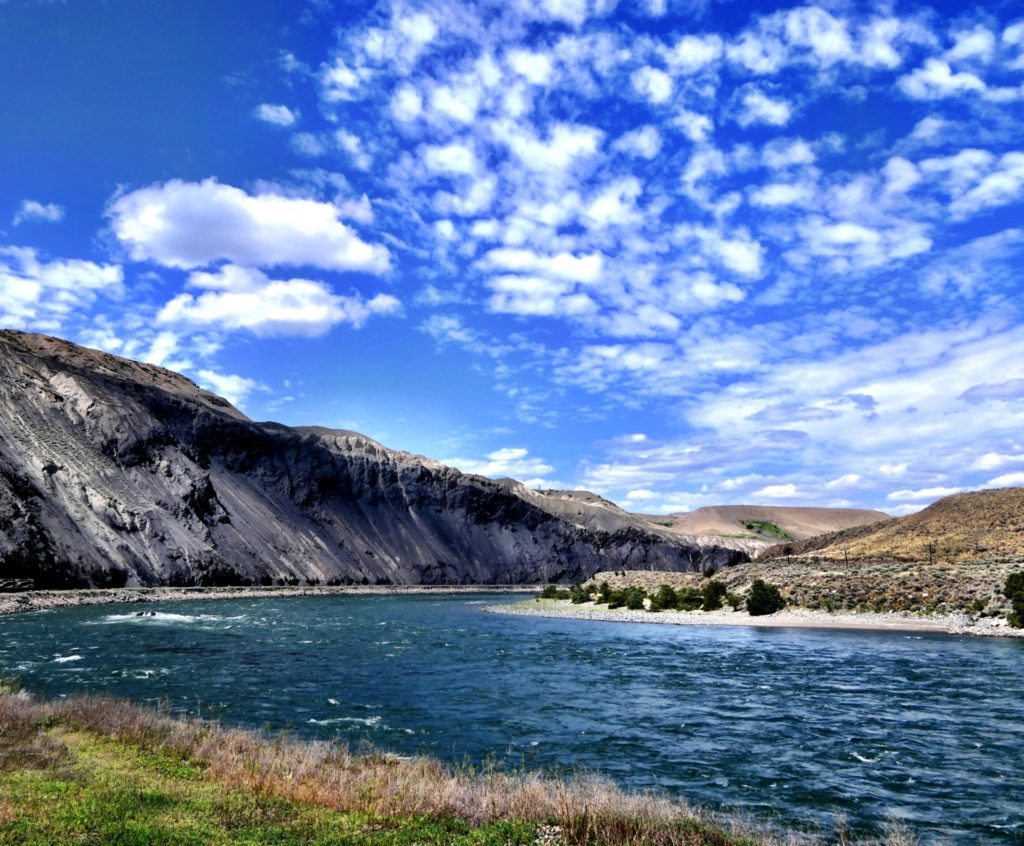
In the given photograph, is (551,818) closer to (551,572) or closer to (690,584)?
(690,584)

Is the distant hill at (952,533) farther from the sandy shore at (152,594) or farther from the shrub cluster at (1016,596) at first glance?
the sandy shore at (152,594)

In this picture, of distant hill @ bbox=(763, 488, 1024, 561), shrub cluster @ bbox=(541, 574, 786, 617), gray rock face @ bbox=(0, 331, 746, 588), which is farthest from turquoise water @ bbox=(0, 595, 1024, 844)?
gray rock face @ bbox=(0, 331, 746, 588)

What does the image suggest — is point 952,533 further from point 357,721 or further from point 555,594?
point 357,721

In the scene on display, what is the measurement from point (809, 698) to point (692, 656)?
11.6m

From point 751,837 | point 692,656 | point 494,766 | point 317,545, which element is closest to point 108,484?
point 317,545

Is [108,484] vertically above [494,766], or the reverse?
[108,484]

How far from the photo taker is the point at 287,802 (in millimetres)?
11695

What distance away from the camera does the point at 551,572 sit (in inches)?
6506

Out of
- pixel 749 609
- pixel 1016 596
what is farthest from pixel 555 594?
pixel 1016 596

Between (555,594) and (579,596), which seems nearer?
(579,596)

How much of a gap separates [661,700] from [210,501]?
312ft

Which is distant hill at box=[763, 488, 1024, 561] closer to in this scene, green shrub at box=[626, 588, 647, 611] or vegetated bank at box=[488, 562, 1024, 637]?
vegetated bank at box=[488, 562, 1024, 637]

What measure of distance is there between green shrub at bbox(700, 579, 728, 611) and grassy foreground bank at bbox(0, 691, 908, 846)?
5212 centimetres

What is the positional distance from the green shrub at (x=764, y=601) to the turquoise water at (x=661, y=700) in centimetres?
905
